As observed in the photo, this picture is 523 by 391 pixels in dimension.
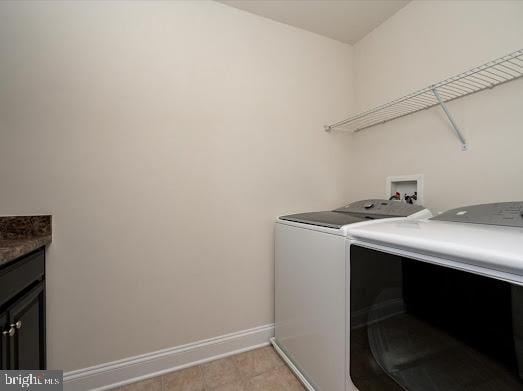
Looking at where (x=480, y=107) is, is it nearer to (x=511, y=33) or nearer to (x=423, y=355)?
(x=511, y=33)

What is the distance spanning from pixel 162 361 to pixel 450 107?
7.43 ft

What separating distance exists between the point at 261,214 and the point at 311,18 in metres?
1.49

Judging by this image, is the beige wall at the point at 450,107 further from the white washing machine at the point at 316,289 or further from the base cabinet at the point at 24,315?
the base cabinet at the point at 24,315

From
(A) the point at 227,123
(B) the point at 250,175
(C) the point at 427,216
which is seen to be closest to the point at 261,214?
(B) the point at 250,175

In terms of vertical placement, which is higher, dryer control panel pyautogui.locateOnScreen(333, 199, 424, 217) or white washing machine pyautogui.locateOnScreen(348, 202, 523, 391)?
dryer control panel pyautogui.locateOnScreen(333, 199, 424, 217)

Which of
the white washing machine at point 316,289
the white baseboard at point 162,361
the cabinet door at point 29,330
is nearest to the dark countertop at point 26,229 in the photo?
the cabinet door at point 29,330

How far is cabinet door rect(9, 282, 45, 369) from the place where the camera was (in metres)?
0.86

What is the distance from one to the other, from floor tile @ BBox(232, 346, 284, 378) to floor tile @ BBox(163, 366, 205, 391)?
0.78 ft

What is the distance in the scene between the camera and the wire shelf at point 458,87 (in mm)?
1036

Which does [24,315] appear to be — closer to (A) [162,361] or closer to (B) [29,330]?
(B) [29,330]

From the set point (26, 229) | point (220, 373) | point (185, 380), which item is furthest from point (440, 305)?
point (26, 229)

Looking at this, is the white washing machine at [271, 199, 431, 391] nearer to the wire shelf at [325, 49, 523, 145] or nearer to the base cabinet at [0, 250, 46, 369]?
the wire shelf at [325, 49, 523, 145]

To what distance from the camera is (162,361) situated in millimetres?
1396

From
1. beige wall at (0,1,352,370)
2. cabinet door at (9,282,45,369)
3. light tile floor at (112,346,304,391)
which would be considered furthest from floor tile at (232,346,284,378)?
cabinet door at (9,282,45,369)
